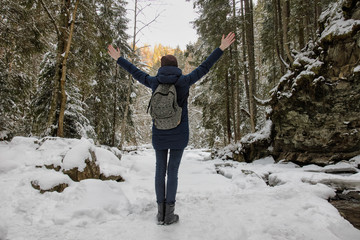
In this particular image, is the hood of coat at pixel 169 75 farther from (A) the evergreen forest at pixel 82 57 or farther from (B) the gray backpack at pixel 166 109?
(A) the evergreen forest at pixel 82 57

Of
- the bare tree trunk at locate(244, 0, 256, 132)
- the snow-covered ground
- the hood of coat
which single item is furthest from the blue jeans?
the bare tree trunk at locate(244, 0, 256, 132)

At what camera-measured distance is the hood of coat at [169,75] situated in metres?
2.57

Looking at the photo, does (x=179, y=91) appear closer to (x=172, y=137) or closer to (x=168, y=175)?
(x=172, y=137)

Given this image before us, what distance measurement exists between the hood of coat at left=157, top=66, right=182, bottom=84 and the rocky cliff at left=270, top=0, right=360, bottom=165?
6.73 meters

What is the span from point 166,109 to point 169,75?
0.49 m

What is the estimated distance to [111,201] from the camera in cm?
293

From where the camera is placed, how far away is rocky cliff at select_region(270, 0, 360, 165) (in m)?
6.38

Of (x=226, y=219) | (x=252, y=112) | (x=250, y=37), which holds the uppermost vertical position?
(x=250, y=37)

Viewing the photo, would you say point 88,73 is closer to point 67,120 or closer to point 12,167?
point 67,120

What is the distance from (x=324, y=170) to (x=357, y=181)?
1.84m

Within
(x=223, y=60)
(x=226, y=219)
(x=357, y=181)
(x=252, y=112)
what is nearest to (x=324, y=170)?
(x=357, y=181)

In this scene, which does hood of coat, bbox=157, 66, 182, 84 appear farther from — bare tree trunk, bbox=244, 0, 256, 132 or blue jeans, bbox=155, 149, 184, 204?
bare tree trunk, bbox=244, 0, 256, 132

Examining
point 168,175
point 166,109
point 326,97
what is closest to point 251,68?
point 326,97

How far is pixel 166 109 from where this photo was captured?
247 centimetres
